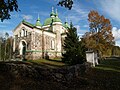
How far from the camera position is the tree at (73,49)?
2130 cm

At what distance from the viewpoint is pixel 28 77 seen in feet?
30.3

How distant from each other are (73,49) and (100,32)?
40.4ft

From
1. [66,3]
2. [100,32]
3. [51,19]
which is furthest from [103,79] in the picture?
[51,19]

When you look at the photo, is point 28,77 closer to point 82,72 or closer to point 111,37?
point 82,72

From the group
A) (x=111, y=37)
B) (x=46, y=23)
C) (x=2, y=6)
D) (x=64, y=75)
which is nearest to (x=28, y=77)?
(x=64, y=75)

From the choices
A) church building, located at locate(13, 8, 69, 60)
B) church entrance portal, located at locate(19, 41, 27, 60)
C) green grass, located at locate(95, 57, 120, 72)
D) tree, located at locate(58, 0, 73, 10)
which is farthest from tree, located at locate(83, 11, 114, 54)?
tree, located at locate(58, 0, 73, 10)

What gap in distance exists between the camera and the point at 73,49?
23.1 metres

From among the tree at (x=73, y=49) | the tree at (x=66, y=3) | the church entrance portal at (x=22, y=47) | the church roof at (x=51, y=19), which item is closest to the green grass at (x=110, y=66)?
the tree at (x=73, y=49)

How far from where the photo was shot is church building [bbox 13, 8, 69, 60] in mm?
38969

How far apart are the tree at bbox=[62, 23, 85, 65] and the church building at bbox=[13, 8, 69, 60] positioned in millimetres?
15690

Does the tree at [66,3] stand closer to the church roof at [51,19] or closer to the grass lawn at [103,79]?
the grass lawn at [103,79]

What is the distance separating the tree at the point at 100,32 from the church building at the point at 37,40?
541 inches

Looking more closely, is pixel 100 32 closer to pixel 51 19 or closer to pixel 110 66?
pixel 110 66

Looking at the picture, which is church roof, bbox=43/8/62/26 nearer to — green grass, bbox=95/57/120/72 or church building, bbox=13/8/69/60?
church building, bbox=13/8/69/60
